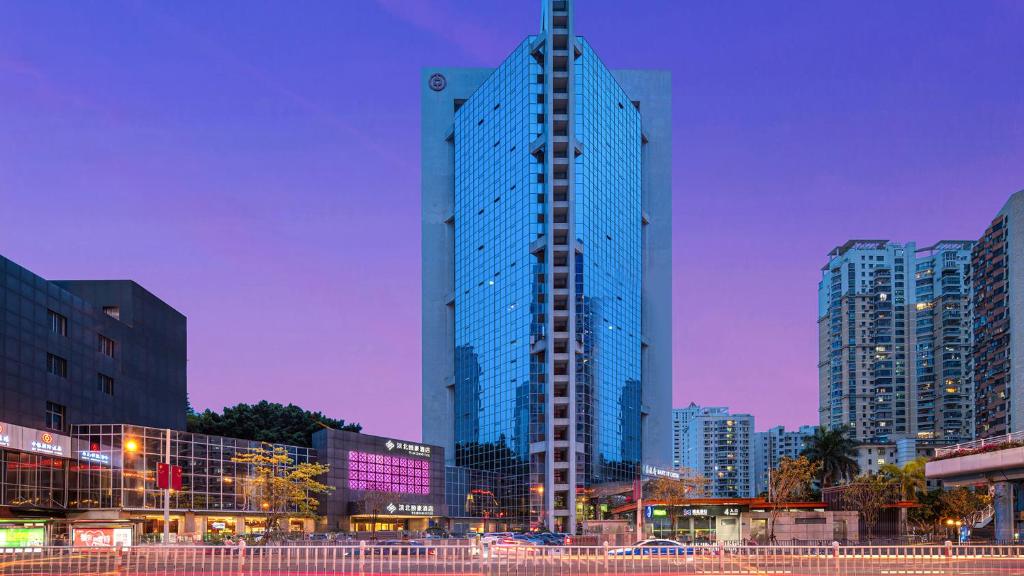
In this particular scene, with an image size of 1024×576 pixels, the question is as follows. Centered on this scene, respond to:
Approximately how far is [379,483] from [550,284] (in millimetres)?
35885

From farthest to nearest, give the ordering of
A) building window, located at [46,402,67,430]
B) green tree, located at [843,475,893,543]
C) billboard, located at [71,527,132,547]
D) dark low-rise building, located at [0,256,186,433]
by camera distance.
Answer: green tree, located at [843,475,893,543], building window, located at [46,402,67,430], dark low-rise building, located at [0,256,186,433], billboard, located at [71,527,132,547]

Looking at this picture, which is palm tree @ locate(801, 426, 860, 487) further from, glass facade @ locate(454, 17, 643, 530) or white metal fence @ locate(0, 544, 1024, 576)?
white metal fence @ locate(0, 544, 1024, 576)

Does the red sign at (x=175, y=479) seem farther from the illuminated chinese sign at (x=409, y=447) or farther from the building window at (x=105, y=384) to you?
the illuminated chinese sign at (x=409, y=447)

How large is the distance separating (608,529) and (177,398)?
150 ft

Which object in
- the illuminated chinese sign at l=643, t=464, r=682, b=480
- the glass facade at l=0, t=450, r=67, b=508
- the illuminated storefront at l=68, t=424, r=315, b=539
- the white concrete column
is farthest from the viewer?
the illuminated chinese sign at l=643, t=464, r=682, b=480

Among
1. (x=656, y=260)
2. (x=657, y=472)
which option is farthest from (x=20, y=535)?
(x=656, y=260)

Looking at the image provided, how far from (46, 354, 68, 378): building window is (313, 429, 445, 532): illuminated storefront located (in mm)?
32015

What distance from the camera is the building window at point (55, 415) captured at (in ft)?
235

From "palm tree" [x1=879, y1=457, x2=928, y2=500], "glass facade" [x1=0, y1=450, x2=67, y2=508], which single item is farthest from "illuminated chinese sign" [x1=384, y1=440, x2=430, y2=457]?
"palm tree" [x1=879, y1=457, x2=928, y2=500]

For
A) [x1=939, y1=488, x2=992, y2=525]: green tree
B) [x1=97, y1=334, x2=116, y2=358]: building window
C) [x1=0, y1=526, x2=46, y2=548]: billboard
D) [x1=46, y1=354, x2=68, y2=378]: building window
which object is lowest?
[x1=939, y1=488, x2=992, y2=525]: green tree

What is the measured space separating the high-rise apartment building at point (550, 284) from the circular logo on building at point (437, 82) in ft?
24.2

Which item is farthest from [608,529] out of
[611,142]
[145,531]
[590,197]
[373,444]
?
[611,142]

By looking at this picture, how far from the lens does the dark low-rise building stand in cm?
6618

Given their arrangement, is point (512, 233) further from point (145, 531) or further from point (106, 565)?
point (106, 565)
